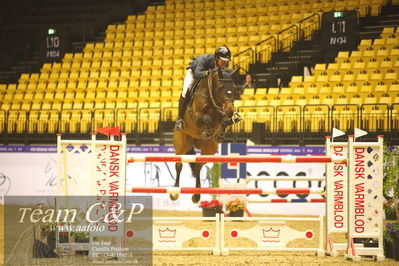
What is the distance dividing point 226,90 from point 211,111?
373 millimetres

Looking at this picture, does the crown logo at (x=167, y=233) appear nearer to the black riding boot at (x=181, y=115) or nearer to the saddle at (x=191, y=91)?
the black riding boot at (x=181, y=115)

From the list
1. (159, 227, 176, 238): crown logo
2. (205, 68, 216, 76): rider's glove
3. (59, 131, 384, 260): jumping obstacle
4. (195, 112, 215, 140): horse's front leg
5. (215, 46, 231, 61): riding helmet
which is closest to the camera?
(59, 131, 384, 260): jumping obstacle

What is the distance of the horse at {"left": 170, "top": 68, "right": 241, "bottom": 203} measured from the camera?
21.3 ft

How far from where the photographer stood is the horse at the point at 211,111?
21.3 feet

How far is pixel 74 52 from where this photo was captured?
18203 mm

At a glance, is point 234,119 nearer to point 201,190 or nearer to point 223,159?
point 223,159

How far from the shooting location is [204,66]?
701 cm

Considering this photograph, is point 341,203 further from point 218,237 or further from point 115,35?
point 115,35

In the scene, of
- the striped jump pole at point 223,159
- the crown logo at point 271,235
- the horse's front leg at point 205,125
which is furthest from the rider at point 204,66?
the crown logo at point 271,235

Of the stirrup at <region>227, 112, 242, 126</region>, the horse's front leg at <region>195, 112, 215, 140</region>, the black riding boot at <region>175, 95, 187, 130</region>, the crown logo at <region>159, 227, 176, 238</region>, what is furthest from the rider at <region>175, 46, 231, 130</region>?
the crown logo at <region>159, 227, 176, 238</region>

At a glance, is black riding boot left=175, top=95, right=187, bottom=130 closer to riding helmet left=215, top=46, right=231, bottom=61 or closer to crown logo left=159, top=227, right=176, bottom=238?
riding helmet left=215, top=46, right=231, bottom=61

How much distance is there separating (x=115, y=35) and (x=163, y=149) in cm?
665

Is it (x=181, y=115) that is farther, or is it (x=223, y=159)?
(x=181, y=115)

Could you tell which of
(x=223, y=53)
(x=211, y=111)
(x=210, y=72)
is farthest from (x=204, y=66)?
(x=211, y=111)
